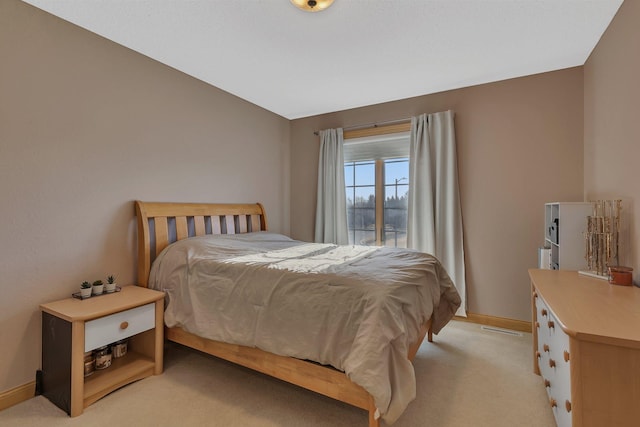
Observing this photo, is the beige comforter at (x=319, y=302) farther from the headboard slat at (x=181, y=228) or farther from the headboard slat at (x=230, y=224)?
the headboard slat at (x=230, y=224)

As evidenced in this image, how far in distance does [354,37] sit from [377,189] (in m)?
1.89

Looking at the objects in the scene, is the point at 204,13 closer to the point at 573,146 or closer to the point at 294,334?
the point at 294,334

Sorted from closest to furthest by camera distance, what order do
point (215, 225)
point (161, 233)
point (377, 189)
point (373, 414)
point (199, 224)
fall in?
point (373, 414) < point (161, 233) < point (199, 224) < point (215, 225) < point (377, 189)

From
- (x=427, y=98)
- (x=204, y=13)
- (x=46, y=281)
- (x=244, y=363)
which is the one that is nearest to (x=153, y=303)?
(x=46, y=281)

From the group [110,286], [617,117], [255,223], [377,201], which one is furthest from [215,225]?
[617,117]

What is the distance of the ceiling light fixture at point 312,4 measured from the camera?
177 cm

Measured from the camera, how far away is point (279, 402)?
5.81 feet

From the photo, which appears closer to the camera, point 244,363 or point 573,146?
point 244,363

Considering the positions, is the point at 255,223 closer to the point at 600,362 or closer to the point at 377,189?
the point at 377,189

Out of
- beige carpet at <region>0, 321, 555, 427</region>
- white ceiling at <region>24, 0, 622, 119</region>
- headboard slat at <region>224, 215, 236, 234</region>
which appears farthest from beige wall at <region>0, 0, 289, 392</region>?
beige carpet at <region>0, 321, 555, 427</region>

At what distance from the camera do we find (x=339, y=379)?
57.9 inches

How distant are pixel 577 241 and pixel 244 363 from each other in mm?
2488

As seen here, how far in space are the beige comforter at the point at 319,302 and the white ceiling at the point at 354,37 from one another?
1.61 meters

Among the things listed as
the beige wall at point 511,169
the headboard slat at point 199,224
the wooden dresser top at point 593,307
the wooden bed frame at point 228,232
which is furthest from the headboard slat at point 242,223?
the wooden dresser top at point 593,307
